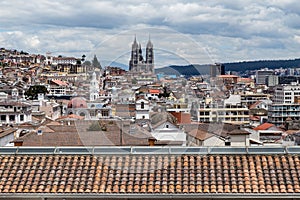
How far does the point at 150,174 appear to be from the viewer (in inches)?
262

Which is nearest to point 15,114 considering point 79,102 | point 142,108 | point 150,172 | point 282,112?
point 79,102

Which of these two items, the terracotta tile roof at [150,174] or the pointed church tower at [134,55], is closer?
the terracotta tile roof at [150,174]

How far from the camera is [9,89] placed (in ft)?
241

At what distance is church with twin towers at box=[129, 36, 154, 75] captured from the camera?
29.0 ft

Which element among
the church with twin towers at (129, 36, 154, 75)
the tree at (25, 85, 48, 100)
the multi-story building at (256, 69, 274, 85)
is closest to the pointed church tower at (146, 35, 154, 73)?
the church with twin towers at (129, 36, 154, 75)

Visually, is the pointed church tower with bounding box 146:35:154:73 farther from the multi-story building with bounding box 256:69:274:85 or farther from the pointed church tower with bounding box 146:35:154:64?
Answer: the multi-story building with bounding box 256:69:274:85

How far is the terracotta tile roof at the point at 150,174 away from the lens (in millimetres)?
6340

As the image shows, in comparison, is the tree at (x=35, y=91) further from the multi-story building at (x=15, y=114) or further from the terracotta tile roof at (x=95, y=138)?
the terracotta tile roof at (x=95, y=138)

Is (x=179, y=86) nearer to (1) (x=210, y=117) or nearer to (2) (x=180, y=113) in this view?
(2) (x=180, y=113)

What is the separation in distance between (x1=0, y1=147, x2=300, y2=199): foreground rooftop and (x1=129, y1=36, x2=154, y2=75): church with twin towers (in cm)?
227

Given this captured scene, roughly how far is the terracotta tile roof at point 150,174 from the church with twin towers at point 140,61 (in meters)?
2.43

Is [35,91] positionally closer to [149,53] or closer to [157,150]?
[149,53]

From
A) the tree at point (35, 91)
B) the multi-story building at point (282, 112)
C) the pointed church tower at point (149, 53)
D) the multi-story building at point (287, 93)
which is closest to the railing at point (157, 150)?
the pointed church tower at point (149, 53)

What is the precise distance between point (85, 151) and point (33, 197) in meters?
1.06
